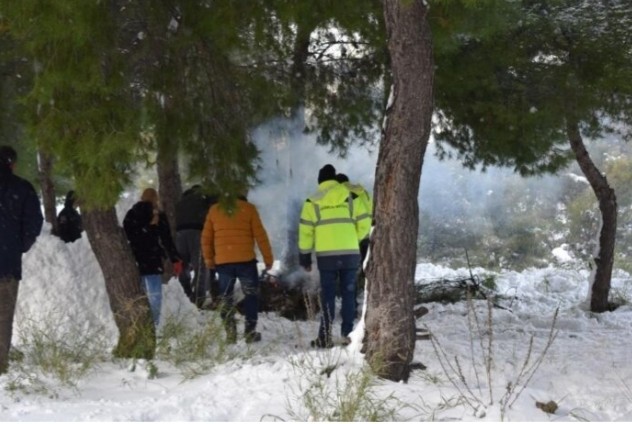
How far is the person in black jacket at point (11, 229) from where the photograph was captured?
6379mm

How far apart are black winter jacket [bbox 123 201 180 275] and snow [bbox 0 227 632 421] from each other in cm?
54

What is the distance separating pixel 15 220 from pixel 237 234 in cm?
225

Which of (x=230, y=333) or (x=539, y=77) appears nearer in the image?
(x=230, y=333)

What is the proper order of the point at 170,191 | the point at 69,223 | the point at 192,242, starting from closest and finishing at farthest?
1. the point at 69,223
2. the point at 192,242
3. the point at 170,191

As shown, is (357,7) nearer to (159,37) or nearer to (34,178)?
(159,37)

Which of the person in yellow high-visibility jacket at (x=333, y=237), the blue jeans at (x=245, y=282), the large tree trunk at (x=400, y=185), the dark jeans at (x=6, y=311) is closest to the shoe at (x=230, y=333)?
the blue jeans at (x=245, y=282)

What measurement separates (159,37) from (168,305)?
2.84 m

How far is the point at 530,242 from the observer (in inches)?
1293

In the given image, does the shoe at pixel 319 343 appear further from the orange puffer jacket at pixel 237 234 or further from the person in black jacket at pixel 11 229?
the person in black jacket at pixel 11 229

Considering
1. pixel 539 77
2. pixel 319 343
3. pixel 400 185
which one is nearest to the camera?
pixel 400 185

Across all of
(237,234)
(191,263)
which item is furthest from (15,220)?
(191,263)

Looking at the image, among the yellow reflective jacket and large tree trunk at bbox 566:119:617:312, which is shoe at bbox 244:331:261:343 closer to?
the yellow reflective jacket

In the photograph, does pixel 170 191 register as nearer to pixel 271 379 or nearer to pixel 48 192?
pixel 48 192

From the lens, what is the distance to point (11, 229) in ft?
21.0
